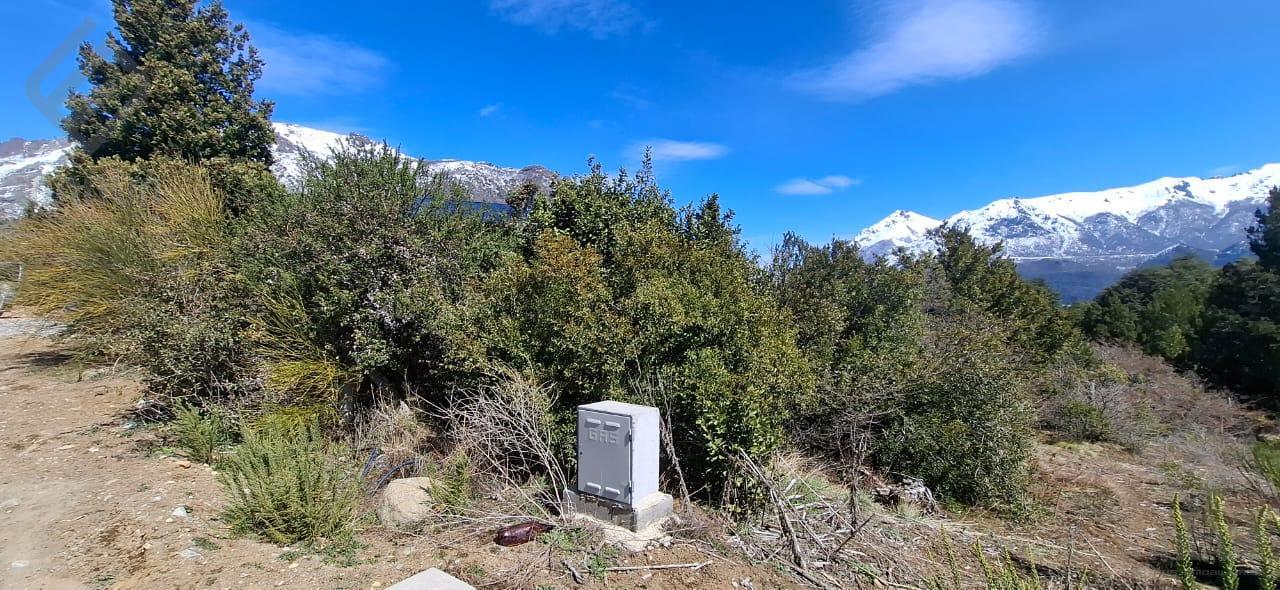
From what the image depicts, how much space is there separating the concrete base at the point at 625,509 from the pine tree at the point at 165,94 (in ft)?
53.5

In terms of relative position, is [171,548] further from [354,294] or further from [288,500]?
[354,294]

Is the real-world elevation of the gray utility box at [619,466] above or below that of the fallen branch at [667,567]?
above

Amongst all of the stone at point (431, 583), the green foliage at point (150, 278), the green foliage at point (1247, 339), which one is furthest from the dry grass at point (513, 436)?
the green foliage at point (1247, 339)

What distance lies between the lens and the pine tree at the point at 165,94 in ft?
52.1

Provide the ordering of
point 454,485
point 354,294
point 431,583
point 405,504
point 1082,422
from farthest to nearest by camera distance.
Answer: point 1082,422 → point 354,294 → point 454,485 → point 405,504 → point 431,583

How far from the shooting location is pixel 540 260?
705cm

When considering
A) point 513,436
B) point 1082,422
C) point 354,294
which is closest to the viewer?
point 513,436

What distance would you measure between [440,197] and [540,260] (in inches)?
108

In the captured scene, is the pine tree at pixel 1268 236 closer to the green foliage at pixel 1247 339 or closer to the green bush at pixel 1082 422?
the green foliage at pixel 1247 339

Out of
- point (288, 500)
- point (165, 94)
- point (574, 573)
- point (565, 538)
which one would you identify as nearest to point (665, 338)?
point (565, 538)

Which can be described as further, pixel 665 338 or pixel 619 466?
pixel 665 338

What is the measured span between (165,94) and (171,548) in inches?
677

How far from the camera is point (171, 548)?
390cm

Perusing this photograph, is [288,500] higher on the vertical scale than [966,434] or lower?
higher
